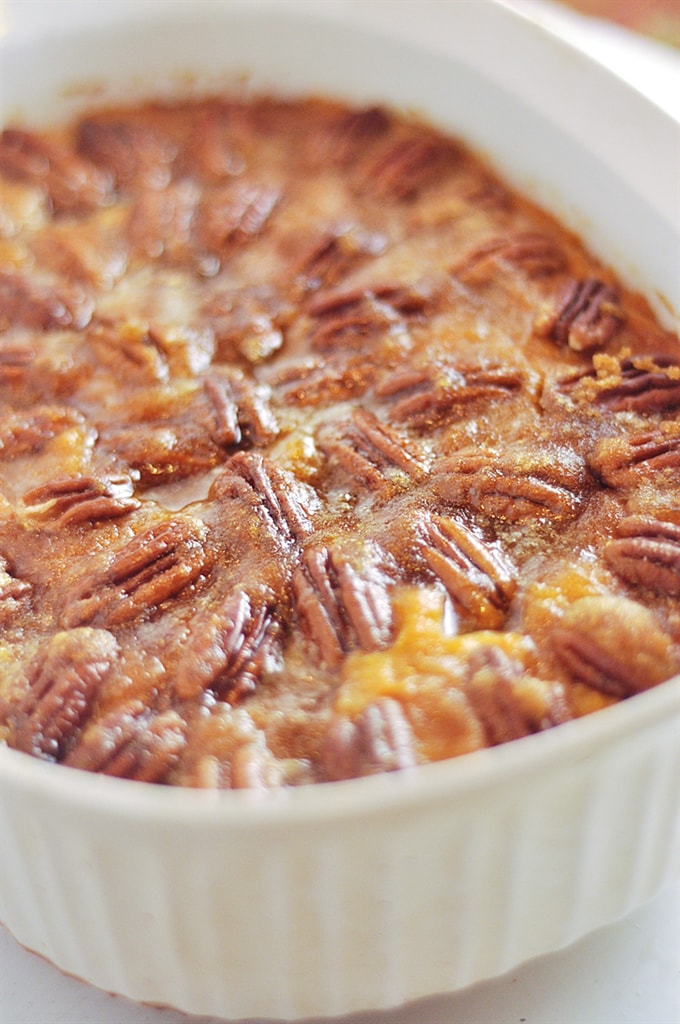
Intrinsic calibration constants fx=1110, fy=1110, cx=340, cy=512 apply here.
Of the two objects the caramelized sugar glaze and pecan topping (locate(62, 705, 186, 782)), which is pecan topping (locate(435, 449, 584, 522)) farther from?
pecan topping (locate(62, 705, 186, 782))

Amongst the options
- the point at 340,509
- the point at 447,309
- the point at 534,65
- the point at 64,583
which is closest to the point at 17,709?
the point at 64,583

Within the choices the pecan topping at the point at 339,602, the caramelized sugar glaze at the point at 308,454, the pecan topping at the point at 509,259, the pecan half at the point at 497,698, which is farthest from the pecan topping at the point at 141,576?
the pecan topping at the point at 509,259

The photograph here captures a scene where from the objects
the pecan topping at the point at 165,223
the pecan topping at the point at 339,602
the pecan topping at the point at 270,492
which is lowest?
the pecan topping at the point at 165,223

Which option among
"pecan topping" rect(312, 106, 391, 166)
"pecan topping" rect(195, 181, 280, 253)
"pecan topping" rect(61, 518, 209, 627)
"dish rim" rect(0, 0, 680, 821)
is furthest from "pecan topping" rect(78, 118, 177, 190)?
"dish rim" rect(0, 0, 680, 821)

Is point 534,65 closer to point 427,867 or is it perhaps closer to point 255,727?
point 255,727

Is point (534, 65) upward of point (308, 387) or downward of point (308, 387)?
upward

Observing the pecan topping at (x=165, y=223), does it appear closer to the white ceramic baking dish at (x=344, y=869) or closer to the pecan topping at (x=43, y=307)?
the pecan topping at (x=43, y=307)
